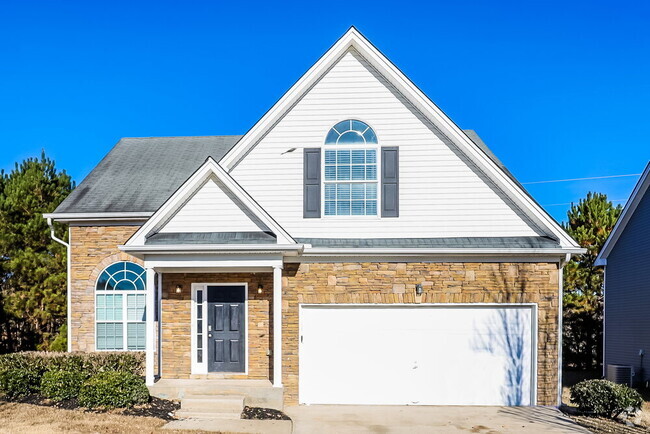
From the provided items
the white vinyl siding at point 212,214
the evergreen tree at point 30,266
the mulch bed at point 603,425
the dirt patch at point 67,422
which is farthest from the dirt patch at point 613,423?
the evergreen tree at point 30,266

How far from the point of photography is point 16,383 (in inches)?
453

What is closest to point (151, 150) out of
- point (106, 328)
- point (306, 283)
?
point (106, 328)

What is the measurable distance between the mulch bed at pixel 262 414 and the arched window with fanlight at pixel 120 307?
4.92m

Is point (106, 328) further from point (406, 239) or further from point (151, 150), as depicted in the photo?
point (406, 239)

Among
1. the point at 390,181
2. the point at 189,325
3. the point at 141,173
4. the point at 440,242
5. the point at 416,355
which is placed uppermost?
the point at 141,173

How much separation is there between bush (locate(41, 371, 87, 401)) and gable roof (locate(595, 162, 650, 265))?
605 inches

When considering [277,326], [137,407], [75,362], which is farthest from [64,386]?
[277,326]

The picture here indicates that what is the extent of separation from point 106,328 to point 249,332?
4573 mm

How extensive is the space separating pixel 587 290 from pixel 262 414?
560 inches

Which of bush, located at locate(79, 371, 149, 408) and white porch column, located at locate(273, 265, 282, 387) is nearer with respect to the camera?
bush, located at locate(79, 371, 149, 408)

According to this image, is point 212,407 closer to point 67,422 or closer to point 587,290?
point 67,422

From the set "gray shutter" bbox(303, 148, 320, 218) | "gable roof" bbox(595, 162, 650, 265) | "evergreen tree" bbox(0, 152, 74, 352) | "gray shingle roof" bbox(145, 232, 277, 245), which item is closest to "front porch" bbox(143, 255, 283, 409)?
"gray shingle roof" bbox(145, 232, 277, 245)

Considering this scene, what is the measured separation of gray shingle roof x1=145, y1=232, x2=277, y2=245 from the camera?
1133 centimetres

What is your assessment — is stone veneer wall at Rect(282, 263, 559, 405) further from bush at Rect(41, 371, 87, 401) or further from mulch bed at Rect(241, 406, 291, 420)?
bush at Rect(41, 371, 87, 401)
